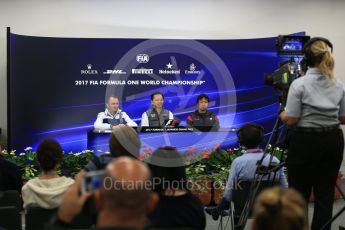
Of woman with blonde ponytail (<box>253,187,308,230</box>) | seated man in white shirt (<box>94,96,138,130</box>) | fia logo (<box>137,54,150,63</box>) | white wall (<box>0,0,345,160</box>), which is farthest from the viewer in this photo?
white wall (<box>0,0,345,160</box>)

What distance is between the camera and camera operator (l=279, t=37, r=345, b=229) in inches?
109

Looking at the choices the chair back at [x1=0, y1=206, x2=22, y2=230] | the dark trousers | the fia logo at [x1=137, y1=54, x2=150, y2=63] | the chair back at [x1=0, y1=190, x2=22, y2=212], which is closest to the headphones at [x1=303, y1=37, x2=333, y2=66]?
the dark trousers

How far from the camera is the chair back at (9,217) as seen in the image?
2.71 m

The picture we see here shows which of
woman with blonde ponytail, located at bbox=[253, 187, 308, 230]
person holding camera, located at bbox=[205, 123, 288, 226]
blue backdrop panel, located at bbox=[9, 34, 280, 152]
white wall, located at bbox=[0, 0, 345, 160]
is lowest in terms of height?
person holding camera, located at bbox=[205, 123, 288, 226]

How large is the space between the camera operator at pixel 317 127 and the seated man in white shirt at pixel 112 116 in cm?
442

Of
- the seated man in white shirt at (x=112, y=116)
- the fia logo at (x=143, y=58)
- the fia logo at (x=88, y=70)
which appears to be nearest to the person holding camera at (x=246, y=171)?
the seated man in white shirt at (x=112, y=116)

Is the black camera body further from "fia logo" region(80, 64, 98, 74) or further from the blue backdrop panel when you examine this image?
"fia logo" region(80, 64, 98, 74)

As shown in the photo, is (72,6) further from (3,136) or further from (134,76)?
(3,136)

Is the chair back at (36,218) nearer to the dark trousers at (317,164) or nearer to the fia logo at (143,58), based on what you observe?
the dark trousers at (317,164)

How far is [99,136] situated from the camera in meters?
6.60

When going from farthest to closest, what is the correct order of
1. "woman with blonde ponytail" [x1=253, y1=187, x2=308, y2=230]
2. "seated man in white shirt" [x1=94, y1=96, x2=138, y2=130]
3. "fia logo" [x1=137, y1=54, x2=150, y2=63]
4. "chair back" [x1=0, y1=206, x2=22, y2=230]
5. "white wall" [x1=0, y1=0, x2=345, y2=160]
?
"white wall" [x1=0, y1=0, x2=345, y2=160] < "fia logo" [x1=137, y1=54, x2=150, y2=63] < "seated man in white shirt" [x1=94, y1=96, x2=138, y2=130] < "chair back" [x1=0, y1=206, x2=22, y2=230] < "woman with blonde ponytail" [x1=253, y1=187, x2=308, y2=230]

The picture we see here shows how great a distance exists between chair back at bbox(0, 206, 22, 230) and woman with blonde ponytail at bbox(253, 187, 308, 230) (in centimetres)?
177

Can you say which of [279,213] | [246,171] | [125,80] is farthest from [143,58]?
[279,213]

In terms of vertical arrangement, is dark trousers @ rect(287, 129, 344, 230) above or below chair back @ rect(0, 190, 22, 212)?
above
